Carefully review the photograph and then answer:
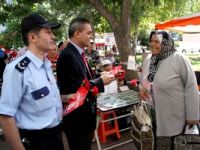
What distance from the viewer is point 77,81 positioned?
253cm

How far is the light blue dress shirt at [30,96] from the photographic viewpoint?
1.76m

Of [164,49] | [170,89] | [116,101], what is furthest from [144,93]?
[116,101]

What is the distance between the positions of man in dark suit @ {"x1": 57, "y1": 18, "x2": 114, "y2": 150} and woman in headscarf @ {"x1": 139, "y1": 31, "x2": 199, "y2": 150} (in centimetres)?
85

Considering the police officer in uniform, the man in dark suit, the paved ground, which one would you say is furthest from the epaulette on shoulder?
the paved ground

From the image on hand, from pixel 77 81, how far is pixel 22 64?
77cm

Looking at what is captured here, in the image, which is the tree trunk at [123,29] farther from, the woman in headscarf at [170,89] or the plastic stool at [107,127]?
the woman in headscarf at [170,89]

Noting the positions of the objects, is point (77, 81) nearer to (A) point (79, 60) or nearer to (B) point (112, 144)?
(A) point (79, 60)

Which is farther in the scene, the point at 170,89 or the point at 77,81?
the point at 170,89

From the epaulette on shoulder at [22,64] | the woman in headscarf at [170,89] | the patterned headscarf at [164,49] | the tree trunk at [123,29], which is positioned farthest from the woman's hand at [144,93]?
the tree trunk at [123,29]

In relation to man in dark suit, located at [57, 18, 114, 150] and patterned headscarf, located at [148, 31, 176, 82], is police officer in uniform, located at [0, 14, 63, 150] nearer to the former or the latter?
man in dark suit, located at [57, 18, 114, 150]

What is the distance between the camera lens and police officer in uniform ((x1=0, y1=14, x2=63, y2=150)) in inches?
69.4

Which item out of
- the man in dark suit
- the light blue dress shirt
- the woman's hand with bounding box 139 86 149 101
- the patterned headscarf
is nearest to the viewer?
the light blue dress shirt

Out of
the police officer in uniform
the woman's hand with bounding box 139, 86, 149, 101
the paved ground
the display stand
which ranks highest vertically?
the police officer in uniform

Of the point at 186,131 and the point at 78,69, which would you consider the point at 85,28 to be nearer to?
the point at 78,69
